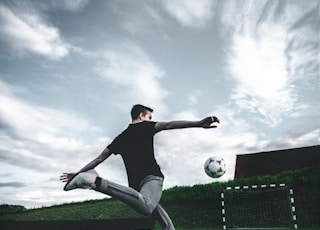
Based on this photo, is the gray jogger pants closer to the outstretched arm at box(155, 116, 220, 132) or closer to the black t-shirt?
the black t-shirt

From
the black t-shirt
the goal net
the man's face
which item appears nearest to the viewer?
the black t-shirt

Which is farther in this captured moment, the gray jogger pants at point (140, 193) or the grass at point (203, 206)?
the grass at point (203, 206)

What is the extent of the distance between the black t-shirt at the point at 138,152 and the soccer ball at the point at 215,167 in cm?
1015

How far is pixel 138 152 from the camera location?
14.5ft

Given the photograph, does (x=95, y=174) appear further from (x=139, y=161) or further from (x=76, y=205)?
(x=76, y=205)

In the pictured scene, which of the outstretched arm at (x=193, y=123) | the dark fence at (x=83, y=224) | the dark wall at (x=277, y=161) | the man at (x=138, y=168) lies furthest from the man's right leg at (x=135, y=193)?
the dark wall at (x=277, y=161)

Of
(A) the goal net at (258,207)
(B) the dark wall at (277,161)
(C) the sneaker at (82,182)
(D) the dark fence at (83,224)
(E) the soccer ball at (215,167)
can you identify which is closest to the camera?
(C) the sneaker at (82,182)

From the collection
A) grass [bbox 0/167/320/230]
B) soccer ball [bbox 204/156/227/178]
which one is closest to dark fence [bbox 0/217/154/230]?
grass [bbox 0/167/320/230]

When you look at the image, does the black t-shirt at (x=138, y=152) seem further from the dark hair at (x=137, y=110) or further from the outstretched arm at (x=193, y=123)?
the outstretched arm at (x=193, y=123)

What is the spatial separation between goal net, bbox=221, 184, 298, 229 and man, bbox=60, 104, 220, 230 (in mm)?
10153

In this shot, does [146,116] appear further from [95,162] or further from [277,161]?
[277,161]

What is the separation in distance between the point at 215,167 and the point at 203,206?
2889mm

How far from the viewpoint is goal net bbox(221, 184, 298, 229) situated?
14.1 metres

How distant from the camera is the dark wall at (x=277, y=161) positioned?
71.5 feet
